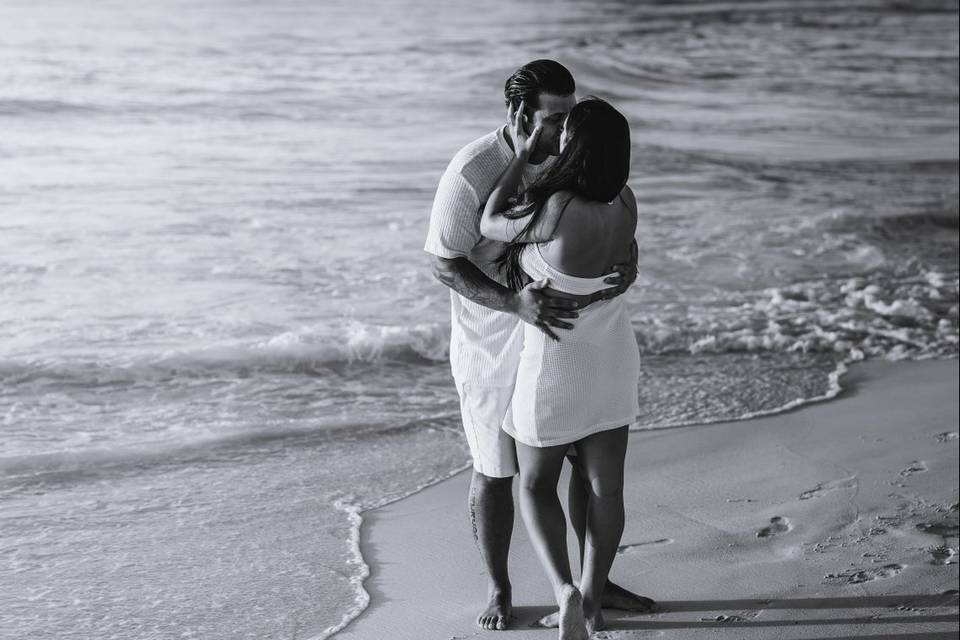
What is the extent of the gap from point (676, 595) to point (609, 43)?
86.7 ft

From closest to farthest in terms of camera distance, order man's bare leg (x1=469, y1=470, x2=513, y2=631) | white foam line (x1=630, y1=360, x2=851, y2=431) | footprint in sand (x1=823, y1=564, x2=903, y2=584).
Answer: man's bare leg (x1=469, y1=470, x2=513, y2=631) → footprint in sand (x1=823, y1=564, x2=903, y2=584) → white foam line (x1=630, y1=360, x2=851, y2=431)

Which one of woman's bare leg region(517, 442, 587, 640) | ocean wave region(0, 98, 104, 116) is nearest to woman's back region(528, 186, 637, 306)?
woman's bare leg region(517, 442, 587, 640)

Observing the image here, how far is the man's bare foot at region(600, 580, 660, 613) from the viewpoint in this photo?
3631 millimetres

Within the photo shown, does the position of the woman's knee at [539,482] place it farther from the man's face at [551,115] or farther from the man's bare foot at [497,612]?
the man's face at [551,115]

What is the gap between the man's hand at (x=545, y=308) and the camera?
319cm

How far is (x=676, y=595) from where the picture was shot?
3752 mm

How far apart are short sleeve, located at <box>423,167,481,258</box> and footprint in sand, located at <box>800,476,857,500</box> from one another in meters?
2.07

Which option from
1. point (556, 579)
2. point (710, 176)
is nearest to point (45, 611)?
point (556, 579)

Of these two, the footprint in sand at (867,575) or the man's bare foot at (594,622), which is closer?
the man's bare foot at (594,622)

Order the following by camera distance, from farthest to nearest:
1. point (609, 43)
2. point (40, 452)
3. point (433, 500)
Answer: point (609, 43)
point (40, 452)
point (433, 500)

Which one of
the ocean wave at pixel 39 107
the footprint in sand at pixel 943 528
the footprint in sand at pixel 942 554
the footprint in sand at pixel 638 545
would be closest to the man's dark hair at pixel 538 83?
the footprint in sand at pixel 638 545

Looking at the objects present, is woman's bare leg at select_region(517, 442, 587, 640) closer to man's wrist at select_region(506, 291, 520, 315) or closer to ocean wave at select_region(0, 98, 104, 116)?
man's wrist at select_region(506, 291, 520, 315)

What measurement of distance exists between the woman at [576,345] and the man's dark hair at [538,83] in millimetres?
63

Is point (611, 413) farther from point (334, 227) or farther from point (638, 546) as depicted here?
point (334, 227)
